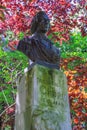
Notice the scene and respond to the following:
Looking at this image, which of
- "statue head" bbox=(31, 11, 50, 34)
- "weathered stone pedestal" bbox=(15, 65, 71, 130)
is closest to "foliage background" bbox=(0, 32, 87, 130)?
"statue head" bbox=(31, 11, 50, 34)

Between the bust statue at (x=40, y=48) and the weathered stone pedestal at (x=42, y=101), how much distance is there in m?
0.33

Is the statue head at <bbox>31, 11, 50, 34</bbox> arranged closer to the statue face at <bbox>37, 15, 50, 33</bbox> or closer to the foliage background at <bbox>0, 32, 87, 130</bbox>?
the statue face at <bbox>37, 15, 50, 33</bbox>

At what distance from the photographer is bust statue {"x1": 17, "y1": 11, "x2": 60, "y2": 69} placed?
6066 mm

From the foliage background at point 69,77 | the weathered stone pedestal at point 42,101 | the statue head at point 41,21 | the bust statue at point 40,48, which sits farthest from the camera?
the foliage background at point 69,77

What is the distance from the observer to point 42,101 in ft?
17.7

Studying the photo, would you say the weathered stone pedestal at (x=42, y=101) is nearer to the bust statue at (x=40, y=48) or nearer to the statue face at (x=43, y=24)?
the bust statue at (x=40, y=48)

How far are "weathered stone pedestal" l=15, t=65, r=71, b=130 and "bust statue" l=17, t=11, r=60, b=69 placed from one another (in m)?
0.33

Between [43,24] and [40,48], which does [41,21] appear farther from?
[40,48]

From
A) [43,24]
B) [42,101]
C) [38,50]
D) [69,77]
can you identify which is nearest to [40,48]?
[38,50]

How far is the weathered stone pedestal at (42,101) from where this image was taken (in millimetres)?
5246

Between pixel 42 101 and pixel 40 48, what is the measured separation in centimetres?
142

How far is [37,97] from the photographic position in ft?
17.6

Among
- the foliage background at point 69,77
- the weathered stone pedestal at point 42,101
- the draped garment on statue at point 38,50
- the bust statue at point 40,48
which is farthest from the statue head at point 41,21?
the foliage background at point 69,77

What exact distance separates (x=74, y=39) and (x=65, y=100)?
11.3m
